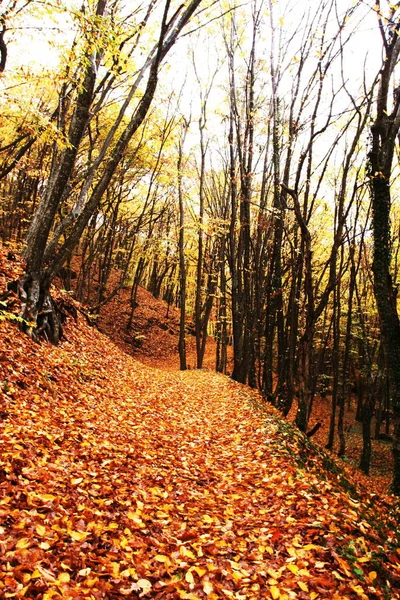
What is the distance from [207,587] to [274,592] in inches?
21.6

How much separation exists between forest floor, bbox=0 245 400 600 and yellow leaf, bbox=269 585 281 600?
0.04 feet

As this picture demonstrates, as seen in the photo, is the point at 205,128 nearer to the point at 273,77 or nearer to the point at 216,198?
the point at 216,198

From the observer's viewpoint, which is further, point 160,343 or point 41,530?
point 160,343

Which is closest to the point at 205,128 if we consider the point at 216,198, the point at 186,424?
the point at 216,198

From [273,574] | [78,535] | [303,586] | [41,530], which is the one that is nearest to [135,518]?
[78,535]

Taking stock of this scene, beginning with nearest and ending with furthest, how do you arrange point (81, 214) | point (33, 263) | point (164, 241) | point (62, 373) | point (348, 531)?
point (348, 531) < point (62, 373) < point (33, 263) < point (81, 214) < point (164, 241)

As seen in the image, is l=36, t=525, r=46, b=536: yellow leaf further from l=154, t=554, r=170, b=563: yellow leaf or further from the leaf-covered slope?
l=154, t=554, r=170, b=563: yellow leaf

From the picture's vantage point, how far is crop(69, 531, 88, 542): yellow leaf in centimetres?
322

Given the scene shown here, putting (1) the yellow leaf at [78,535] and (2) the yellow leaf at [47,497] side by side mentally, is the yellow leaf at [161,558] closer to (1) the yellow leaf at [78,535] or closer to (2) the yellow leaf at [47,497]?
(1) the yellow leaf at [78,535]

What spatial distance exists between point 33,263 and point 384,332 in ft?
26.2

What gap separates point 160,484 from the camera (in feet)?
15.9

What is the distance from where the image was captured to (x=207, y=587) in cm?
303

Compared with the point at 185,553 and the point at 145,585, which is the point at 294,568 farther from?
the point at 145,585

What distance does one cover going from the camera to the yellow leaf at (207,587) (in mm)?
2990
